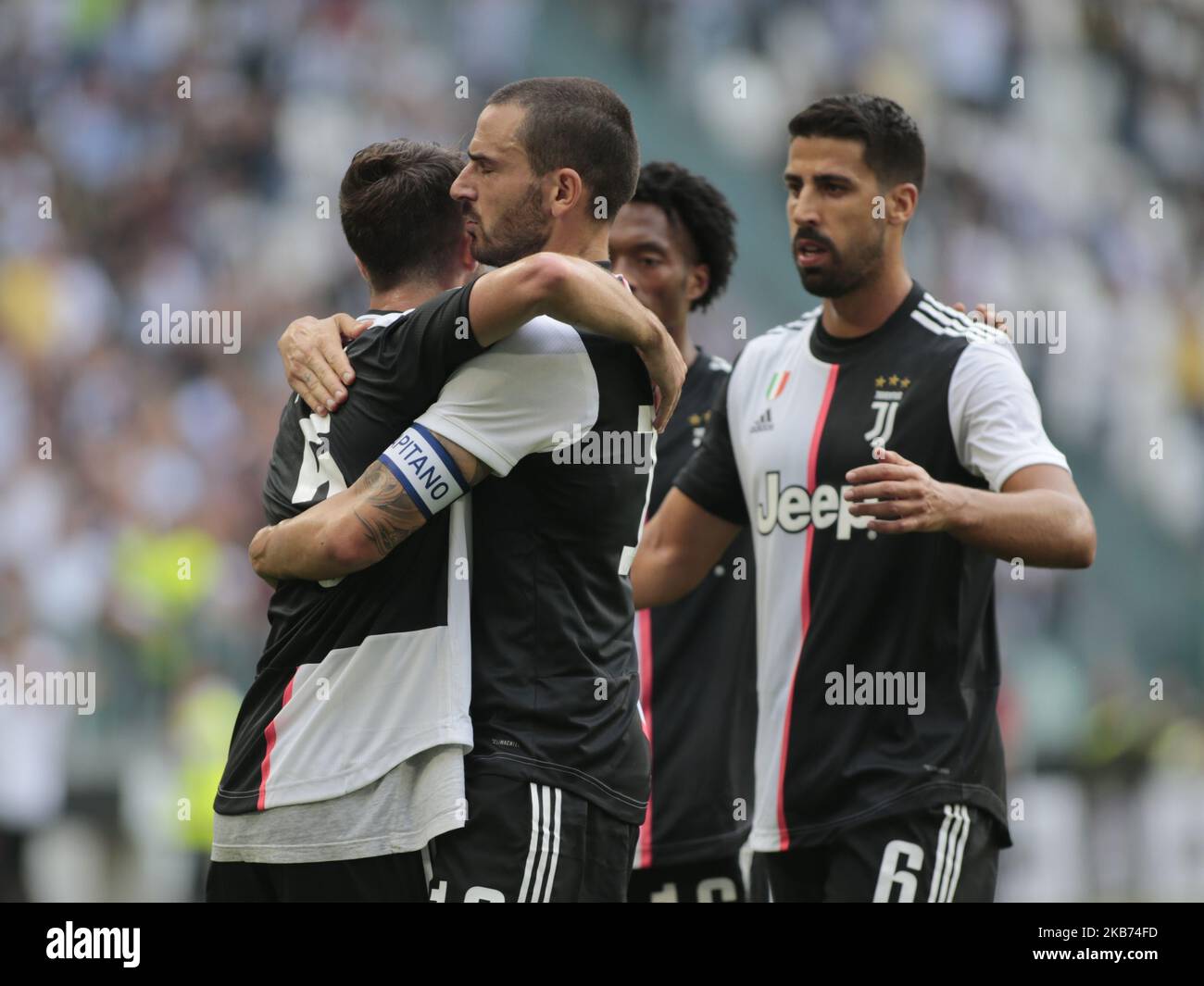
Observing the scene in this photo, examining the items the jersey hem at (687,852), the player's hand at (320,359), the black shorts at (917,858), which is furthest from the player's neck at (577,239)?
the jersey hem at (687,852)

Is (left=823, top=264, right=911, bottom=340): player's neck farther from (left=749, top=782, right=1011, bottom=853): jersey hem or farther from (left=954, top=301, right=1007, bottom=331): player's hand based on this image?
(left=749, top=782, right=1011, bottom=853): jersey hem

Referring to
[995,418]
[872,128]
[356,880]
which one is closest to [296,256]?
[872,128]

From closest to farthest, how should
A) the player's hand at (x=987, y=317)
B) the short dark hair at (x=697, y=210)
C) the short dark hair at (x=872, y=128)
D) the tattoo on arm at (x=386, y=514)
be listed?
the tattoo on arm at (x=386, y=514) → the player's hand at (x=987, y=317) → the short dark hair at (x=872, y=128) → the short dark hair at (x=697, y=210)

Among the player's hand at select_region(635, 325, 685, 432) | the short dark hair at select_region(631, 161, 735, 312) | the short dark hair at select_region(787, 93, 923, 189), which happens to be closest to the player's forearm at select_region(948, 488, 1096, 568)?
the player's hand at select_region(635, 325, 685, 432)

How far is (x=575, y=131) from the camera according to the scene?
2982 millimetres

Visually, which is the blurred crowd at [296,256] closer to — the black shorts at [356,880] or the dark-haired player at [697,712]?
the dark-haired player at [697,712]

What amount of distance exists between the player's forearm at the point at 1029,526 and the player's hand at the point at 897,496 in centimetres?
9

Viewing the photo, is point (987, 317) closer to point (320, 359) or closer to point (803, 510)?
point (803, 510)

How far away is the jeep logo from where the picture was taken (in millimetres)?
3662

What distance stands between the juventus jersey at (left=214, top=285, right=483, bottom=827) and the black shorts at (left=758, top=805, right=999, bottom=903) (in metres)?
1.18

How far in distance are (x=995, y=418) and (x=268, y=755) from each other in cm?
173

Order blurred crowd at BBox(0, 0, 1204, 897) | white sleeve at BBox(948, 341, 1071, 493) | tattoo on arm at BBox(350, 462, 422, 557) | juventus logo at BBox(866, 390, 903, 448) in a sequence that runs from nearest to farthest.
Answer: tattoo on arm at BBox(350, 462, 422, 557)
white sleeve at BBox(948, 341, 1071, 493)
juventus logo at BBox(866, 390, 903, 448)
blurred crowd at BBox(0, 0, 1204, 897)

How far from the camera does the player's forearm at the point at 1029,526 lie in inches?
126
